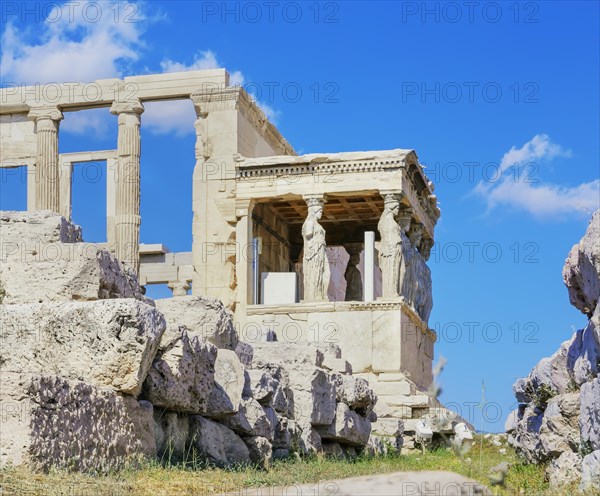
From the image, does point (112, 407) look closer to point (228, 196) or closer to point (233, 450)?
point (233, 450)

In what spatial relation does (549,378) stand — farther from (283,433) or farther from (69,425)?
(69,425)

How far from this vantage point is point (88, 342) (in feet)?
22.6

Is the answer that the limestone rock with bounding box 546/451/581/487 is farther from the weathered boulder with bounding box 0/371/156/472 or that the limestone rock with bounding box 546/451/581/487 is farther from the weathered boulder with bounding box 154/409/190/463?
the weathered boulder with bounding box 0/371/156/472

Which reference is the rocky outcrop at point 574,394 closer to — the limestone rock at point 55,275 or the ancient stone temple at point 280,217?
the limestone rock at point 55,275

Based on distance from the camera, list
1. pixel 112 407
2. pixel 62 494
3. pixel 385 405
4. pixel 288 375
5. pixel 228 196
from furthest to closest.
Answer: pixel 228 196, pixel 385 405, pixel 288 375, pixel 112 407, pixel 62 494

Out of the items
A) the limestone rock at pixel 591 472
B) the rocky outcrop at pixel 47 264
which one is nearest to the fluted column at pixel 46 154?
the rocky outcrop at pixel 47 264

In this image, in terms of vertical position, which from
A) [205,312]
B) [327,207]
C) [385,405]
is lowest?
[385,405]

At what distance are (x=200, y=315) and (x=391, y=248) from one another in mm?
13648

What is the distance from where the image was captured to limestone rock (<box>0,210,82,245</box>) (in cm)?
770

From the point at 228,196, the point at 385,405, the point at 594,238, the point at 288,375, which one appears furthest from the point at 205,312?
the point at 228,196

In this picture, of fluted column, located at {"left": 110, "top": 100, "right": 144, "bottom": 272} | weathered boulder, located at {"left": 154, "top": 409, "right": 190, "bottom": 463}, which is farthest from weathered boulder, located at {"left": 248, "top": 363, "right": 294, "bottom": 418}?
fluted column, located at {"left": 110, "top": 100, "right": 144, "bottom": 272}

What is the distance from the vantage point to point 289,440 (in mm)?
9898

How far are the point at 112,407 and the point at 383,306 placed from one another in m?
15.0

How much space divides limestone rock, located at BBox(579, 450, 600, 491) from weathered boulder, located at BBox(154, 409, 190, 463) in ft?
8.36
